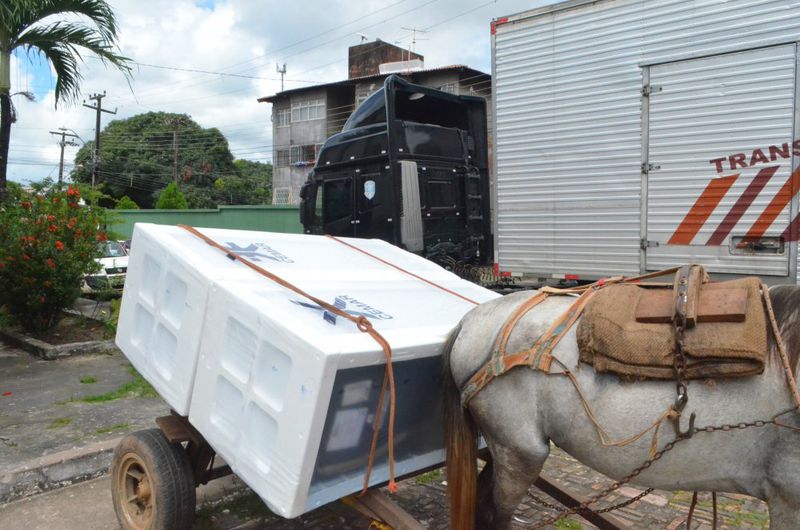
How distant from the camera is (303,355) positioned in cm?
224

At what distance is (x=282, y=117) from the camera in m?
37.1

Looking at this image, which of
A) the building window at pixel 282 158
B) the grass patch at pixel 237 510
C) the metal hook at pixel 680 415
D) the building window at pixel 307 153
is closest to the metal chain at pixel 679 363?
the metal hook at pixel 680 415

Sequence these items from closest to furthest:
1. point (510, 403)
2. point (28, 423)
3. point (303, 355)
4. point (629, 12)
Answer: point (303, 355)
point (510, 403)
point (28, 423)
point (629, 12)

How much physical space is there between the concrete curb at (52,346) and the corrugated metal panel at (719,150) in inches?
262

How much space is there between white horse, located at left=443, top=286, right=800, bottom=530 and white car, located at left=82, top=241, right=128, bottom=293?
7128mm

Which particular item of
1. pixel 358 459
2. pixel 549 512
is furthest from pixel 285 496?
pixel 549 512

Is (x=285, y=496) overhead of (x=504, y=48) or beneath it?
beneath

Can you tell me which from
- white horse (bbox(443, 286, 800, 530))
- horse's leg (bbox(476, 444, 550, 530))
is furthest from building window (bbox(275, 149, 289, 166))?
horse's leg (bbox(476, 444, 550, 530))

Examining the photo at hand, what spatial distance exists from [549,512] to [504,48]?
5.70 meters

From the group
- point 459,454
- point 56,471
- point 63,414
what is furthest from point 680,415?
point 63,414

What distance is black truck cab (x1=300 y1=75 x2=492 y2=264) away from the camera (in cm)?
795

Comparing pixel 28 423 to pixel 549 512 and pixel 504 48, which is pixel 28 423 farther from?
pixel 504 48

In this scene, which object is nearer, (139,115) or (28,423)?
(28,423)

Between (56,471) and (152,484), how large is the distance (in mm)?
1548
